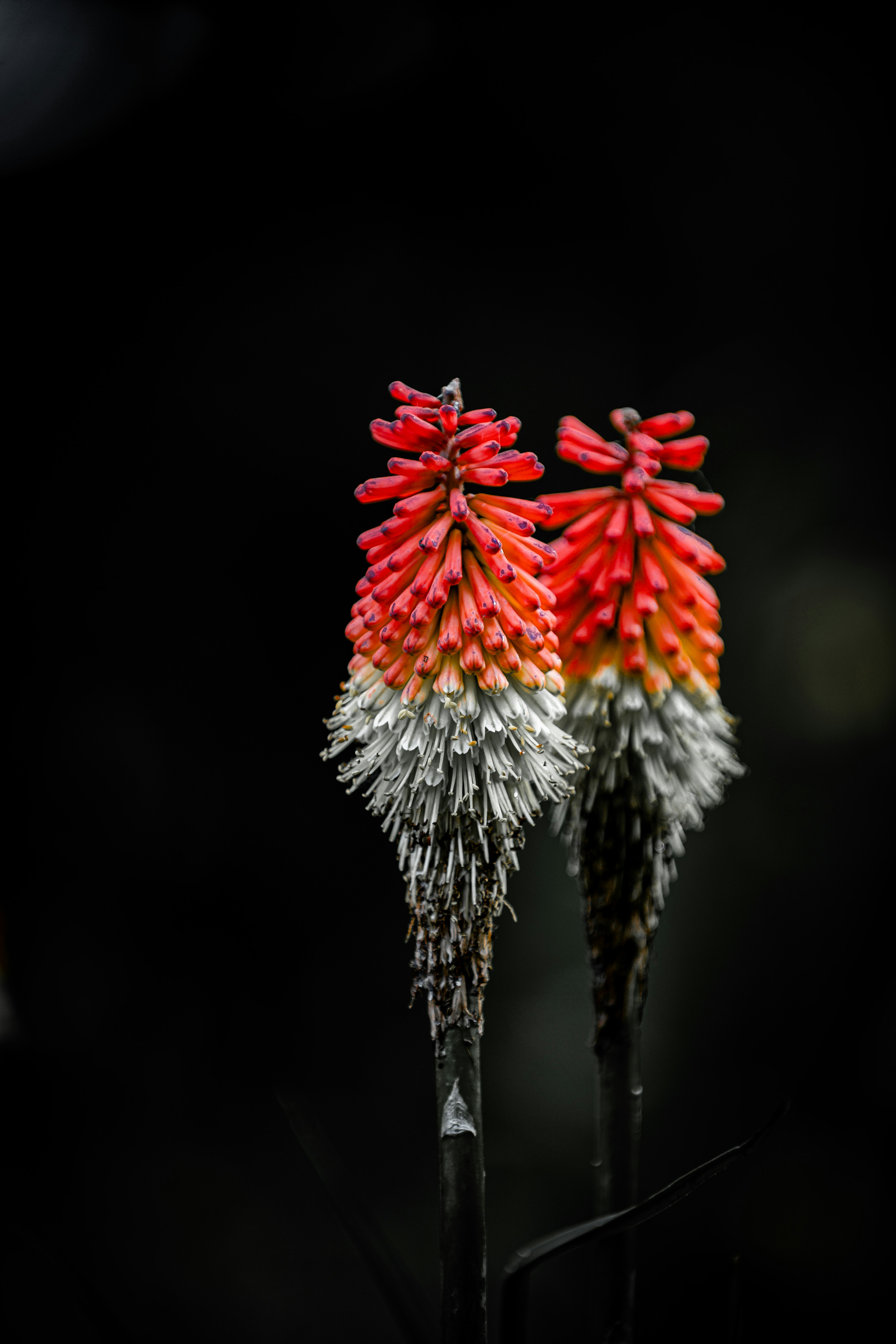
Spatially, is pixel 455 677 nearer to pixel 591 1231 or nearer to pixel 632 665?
pixel 632 665

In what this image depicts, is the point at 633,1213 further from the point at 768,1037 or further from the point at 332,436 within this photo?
the point at 332,436

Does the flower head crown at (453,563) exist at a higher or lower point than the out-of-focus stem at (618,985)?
higher

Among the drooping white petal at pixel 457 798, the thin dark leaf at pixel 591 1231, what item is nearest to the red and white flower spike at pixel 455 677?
the drooping white petal at pixel 457 798

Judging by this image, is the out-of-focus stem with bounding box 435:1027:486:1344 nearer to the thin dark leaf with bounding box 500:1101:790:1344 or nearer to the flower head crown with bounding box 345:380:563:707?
the thin dark leaf with bounding box 500:1101:790:1344

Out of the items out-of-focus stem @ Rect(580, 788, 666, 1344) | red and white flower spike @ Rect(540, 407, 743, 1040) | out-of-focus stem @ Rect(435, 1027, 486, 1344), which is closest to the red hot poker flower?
red and white flower spike @ Rect(540, 407, 743, 1040)

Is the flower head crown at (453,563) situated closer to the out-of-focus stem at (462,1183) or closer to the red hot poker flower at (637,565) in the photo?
the red hot poker flower at (637,565)

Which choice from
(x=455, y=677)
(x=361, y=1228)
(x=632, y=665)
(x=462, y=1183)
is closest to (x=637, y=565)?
(x=632, y=665)

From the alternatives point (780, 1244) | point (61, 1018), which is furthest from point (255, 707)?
point (780, 1244)
